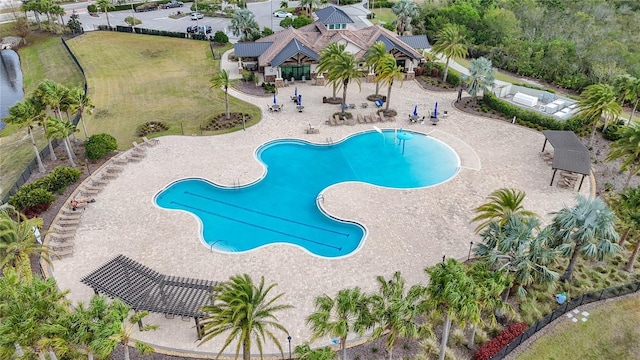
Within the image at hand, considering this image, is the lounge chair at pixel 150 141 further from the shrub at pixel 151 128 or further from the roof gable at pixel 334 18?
the roof gable at pixel 334 18

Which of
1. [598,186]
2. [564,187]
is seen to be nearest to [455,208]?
[564,187]

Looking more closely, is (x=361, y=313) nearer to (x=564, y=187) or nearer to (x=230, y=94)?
(x=564, y=187)

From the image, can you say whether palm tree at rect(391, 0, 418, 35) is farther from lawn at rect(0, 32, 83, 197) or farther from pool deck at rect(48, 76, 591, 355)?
lawn at rect(0, 32, 83, 197)

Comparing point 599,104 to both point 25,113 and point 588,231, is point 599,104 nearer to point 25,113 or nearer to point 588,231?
point 588,231

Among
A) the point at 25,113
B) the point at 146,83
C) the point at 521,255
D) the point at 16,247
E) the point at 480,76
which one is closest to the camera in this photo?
the point at 16,247

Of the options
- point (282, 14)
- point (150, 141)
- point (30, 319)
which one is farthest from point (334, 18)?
point (30, 319)

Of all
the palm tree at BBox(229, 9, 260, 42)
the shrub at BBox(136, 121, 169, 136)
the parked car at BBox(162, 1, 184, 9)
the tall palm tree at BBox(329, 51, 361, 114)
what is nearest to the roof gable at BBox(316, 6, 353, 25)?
the palm tree at BBox(229, 9, 260, 42)
